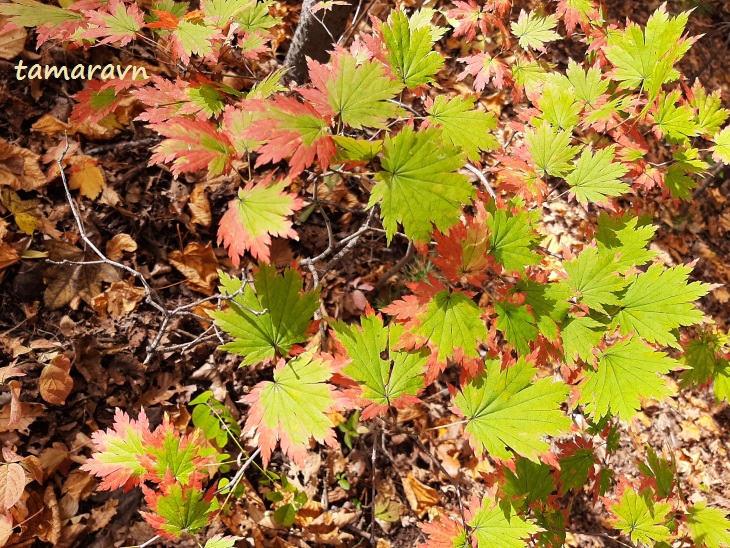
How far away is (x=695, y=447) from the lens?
3162 mm

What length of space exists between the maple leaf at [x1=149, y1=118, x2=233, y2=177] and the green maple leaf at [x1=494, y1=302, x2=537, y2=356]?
95 cm

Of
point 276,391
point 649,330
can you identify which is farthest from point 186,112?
point 649,330

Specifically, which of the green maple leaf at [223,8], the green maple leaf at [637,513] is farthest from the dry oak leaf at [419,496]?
the green maple leaf at [223,8]

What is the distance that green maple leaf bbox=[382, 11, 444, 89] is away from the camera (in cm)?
142

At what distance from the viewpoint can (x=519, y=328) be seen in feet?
4.66

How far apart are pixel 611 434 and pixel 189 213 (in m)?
2.32

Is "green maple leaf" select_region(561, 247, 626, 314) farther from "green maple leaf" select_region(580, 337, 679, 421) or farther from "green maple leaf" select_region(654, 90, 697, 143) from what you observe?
"green maple leaf" select_region(654, 90, 697, 143)

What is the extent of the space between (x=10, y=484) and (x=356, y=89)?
1.91 meters

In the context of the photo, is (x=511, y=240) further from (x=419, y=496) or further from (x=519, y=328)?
(x=419, y=496)

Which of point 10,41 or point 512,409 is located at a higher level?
point 10,41

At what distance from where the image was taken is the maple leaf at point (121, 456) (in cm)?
151

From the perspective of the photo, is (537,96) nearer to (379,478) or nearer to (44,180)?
(379,478)

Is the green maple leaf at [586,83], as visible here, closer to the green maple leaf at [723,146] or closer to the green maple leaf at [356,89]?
the green maple leaf at [723,146]

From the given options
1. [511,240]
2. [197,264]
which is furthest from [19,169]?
[511,240]
